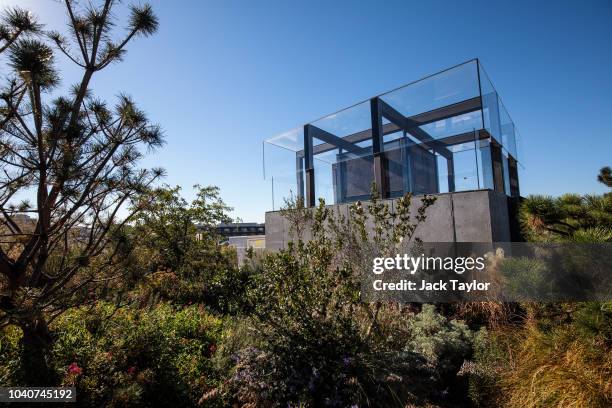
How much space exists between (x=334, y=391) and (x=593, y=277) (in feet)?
8.06

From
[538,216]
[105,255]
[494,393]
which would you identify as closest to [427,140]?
[538,216]

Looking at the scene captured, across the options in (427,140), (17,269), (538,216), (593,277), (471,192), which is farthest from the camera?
(427,140)

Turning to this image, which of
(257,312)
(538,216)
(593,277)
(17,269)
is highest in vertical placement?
(538,216)

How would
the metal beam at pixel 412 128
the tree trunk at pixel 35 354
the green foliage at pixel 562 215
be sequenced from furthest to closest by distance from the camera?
the metal beam at pixel 412 128
the green foliage at pixel 562 215
the tree trunk at pixel 35 354

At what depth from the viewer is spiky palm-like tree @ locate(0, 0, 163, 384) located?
208cm

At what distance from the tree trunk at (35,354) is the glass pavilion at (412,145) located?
5865mm

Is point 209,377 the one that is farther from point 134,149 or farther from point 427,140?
point 427,140

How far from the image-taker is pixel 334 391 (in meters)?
2.55

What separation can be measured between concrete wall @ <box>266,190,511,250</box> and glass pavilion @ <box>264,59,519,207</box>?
0.74 ft

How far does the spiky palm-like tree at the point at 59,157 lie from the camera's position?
208cm

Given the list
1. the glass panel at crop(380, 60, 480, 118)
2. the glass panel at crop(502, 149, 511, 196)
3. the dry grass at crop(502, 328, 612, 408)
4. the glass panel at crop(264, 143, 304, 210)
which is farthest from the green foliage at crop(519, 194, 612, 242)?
the glass panel at crop(264, 143, 304, 210)

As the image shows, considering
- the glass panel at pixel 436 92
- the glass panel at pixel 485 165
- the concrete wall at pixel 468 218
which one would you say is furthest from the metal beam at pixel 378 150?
the glass panel at pixel 485 165

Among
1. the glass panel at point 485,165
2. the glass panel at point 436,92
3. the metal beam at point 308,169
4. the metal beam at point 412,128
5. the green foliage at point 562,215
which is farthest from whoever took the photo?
the metal beam at point 308,169

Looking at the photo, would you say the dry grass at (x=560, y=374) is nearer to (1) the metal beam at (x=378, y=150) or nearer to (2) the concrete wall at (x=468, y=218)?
(2) the concrete wall at (x=468, y=218)
